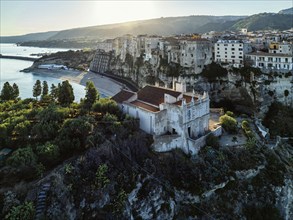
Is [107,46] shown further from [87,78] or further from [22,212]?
[22,212]

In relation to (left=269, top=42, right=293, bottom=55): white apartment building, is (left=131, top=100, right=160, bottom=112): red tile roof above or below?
below

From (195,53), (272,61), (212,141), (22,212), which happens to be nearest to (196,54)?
(195,53)

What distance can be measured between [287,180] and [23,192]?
1045 inches

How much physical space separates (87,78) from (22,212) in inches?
2712

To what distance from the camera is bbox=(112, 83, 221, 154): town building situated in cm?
3014

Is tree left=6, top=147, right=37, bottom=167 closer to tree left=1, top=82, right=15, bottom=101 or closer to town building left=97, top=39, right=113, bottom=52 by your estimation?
tree left=1, top=82, right=15, bottom=101

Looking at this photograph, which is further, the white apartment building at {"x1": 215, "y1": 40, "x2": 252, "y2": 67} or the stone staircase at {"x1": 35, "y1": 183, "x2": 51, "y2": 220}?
the white apartment building at {"x1": 215, "y1": 40, "x2": 252, "y2": 67}

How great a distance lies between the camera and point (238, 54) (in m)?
59.3

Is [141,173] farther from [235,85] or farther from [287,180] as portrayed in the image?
[235,85]

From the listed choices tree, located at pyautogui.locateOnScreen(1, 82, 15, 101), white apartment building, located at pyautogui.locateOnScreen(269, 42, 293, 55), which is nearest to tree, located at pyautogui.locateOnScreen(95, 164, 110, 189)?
tree, located at pyautogui.locateOnScreen(1, 82, 15, 101)

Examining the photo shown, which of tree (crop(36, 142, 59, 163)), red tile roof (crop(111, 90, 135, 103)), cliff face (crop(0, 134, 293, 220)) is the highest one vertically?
red tile roof (crop(111, 90, 135, 103))

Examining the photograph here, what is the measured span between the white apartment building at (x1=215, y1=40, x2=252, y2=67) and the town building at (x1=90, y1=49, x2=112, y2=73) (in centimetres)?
4536

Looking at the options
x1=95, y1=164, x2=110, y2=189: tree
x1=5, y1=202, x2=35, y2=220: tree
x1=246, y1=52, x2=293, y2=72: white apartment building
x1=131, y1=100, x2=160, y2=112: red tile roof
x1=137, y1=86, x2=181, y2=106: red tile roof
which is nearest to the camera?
x1=5, y1=202, x2=35, y2=220: tree

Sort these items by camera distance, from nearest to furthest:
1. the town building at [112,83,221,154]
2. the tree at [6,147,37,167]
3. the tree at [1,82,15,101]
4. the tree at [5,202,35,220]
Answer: the tree at [5,202,35,220]
the tree at [6,147,37,167]
the town building at [112,83,221,154]
the tree at [1,82,15,101]
